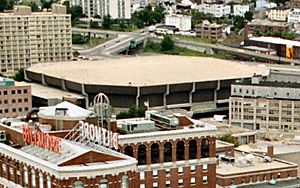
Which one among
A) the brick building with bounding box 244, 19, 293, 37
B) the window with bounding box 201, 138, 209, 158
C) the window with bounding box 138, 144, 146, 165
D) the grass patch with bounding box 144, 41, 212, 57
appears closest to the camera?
the window with bounding box 138, 144, 146, 165

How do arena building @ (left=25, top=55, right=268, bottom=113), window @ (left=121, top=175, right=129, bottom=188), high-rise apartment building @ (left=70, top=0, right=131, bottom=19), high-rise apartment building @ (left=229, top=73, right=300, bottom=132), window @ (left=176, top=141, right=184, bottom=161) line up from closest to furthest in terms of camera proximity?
1. window @ (left=121, top=175, right=129, bottom=188)
2. window @ (left=176, top=141, right=184, bottom=161)
3. high-rise apartment building @ (left=229, top=73, right=300, bottom=132)
4. arena building @ (left=25, top=55, right=268, bottom=113)
5. high-rise apartment building @ (left=70, top=0, right=131, bottom=19)

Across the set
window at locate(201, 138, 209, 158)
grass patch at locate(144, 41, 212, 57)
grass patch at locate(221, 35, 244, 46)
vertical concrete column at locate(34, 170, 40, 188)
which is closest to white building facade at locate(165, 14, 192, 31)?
grass patch at locate(221, 35, 244, 46)

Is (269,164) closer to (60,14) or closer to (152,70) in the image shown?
(152,70)

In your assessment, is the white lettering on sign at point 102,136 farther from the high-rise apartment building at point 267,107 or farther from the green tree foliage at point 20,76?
the green tree foliage at point 20,76

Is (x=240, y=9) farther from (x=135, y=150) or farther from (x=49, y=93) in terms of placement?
(x=135, y=150)

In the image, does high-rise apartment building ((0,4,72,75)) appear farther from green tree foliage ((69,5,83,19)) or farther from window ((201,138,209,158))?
window ((201,138,209,158))

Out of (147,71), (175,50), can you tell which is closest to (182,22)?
(175,50)
